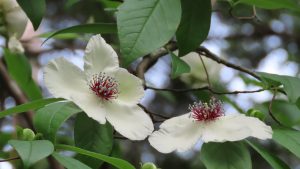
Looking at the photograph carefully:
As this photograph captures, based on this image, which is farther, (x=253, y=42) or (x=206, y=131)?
(x=253, y=42)

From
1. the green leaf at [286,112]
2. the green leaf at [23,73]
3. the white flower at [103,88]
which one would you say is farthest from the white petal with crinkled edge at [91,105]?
the green leaf at [286,112]

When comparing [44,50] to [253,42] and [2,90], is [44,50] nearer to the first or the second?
[2,90]

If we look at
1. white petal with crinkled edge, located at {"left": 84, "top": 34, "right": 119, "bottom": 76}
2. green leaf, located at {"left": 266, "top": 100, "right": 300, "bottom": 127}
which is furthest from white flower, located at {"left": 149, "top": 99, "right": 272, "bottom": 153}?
green leaf, located at {"left": 266, "top": 100, "right": 300, "bottom": 127}

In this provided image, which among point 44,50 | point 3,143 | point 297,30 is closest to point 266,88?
point 3,143

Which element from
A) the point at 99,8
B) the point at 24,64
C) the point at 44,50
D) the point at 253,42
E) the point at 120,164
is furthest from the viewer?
the point at 253,42

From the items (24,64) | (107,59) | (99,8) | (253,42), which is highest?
(107,59)

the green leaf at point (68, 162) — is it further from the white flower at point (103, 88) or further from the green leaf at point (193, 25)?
the green leaf at point (193, 25)
